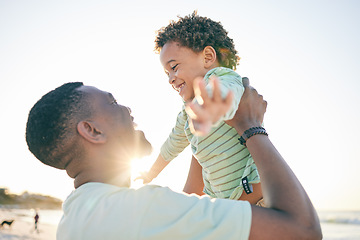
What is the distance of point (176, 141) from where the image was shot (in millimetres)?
3748

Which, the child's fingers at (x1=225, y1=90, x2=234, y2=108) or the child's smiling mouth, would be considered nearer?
the child's fingers at (x1=225, y1=90, x2=234, y2=108)

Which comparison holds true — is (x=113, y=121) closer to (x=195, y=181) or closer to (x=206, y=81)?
(x=206, y=81)

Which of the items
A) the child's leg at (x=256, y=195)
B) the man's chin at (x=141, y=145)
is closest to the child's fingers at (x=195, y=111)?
the man's chin at (x=141, y=145)

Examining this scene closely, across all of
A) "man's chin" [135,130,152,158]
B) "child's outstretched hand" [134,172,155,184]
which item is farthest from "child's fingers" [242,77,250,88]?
"child's outstretched hand" [134,172,155,184]

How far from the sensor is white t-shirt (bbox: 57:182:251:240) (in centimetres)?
154

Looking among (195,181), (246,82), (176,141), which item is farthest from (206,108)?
(176,141)

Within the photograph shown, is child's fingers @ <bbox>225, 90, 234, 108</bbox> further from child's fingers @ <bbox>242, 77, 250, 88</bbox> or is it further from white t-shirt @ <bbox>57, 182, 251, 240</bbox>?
child's fingers @ <bbox>242, 77, 250, 88</bbox>

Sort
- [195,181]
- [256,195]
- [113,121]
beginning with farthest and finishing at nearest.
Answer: [195,181]
[256,195]
[113,121]

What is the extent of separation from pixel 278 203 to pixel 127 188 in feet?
2.87

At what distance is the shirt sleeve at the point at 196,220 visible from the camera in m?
1.54

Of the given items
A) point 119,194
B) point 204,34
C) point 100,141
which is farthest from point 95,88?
point 204,34

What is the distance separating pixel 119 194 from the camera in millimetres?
1701

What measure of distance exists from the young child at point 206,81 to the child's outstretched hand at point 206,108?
3.15ft

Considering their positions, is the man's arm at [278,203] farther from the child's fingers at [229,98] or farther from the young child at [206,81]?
the young child at [206,81]
